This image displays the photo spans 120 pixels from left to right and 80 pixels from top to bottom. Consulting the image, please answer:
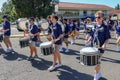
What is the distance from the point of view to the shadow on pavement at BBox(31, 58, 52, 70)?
8284mm

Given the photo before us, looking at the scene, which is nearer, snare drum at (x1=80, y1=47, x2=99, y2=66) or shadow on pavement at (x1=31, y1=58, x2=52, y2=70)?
snare drum at (x1=80, y1=47, x2=99, y2=66)

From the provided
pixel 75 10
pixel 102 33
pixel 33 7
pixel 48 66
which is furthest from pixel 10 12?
pixel 102 33

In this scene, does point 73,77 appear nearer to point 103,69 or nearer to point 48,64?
point 103,69

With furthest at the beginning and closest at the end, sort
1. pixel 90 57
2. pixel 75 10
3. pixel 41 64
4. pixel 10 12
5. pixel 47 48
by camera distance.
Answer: pixel 10 12
pixel 75 10
pixel 41 64
pixel 47 48
pixel 90 57

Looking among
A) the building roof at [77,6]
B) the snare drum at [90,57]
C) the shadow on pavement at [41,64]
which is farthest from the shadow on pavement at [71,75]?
the building roof at [77,6]

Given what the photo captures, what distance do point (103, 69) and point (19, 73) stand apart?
284cm

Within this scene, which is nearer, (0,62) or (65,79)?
(65,79)

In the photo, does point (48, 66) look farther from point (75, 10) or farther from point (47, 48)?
point (75, 10)

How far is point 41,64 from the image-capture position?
8727mm

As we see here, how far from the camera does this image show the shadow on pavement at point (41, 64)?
326 inches

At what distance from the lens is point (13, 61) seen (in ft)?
30.9

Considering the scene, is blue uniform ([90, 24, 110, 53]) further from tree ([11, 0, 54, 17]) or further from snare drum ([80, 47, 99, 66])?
tree ([11, 0, 54, 17])

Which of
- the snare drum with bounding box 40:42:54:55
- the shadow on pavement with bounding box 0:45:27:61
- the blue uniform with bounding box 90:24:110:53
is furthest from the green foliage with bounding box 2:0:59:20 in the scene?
the blue uniform with bounding box 90:24:110:53

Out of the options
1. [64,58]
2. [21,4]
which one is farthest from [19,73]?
[21,4]
